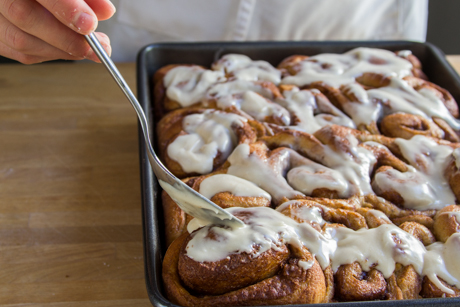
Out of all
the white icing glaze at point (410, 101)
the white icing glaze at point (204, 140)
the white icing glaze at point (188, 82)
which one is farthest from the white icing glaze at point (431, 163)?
the white icing glaze at point (188, 82)

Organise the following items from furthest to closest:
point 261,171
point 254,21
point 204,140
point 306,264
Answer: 1. point 254,21
2. point 204,140
3. point 261,171
4. point 306,264

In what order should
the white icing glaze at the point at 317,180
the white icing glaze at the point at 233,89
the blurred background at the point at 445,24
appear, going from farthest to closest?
the blurred background at the point at 445,24
the white icing glaze at the point at 233,89
the white icing glaze at the point at 317,180

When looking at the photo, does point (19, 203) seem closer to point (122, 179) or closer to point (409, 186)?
point (122, 179)

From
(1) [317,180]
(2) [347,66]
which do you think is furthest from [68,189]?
(2) [347,66]

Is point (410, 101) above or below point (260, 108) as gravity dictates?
above

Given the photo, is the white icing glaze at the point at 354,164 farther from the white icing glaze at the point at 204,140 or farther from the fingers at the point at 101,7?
the fingers at the point at 101,7

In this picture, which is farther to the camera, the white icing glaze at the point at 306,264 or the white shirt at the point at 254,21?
the white shirt at the point at 254,21

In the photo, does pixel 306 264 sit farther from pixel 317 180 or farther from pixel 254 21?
pixel 254 21

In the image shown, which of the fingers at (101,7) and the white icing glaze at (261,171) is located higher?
the fingers at (101,7)
